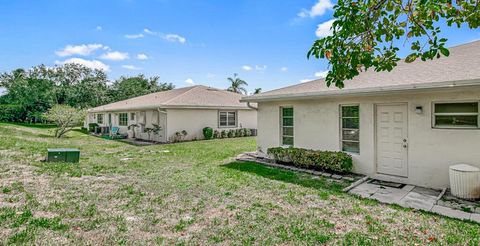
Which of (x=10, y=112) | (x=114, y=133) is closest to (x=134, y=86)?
(x=10, y=112)

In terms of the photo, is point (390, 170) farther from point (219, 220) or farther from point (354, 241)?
point (219, 220)

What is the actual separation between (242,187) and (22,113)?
45.0 m

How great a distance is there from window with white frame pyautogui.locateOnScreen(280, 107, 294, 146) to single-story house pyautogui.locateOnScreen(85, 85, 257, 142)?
22.8 feet

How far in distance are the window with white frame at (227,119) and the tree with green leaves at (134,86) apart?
2748 cm

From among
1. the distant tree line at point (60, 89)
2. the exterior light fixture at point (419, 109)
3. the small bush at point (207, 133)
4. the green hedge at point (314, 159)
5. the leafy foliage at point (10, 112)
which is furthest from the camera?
the distant tree line at point (60, 89)

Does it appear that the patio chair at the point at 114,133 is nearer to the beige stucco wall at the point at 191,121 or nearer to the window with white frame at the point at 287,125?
the beige stucco wall at the point at 191,121

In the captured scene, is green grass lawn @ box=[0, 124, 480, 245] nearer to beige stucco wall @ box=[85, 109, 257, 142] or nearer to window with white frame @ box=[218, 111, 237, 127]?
beige stucco wall @ box=[85, 109, 257, 142]

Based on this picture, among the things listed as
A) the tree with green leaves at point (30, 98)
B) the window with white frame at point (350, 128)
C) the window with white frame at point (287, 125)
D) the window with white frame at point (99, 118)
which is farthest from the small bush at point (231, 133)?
the tree with green leaves at point (30, 98)

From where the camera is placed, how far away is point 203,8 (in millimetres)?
11281

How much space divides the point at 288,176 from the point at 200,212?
11.4 feet

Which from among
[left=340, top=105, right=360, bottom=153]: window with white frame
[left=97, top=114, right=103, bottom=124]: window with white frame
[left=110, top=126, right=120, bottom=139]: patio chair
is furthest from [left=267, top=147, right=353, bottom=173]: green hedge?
[left=97, top=114, right=103, bottom=124]: window with white frame

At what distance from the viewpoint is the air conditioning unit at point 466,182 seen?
5.46 m

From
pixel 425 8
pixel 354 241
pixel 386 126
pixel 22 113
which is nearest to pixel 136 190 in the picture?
pixel 354 241

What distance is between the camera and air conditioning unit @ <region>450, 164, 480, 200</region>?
215 inches
